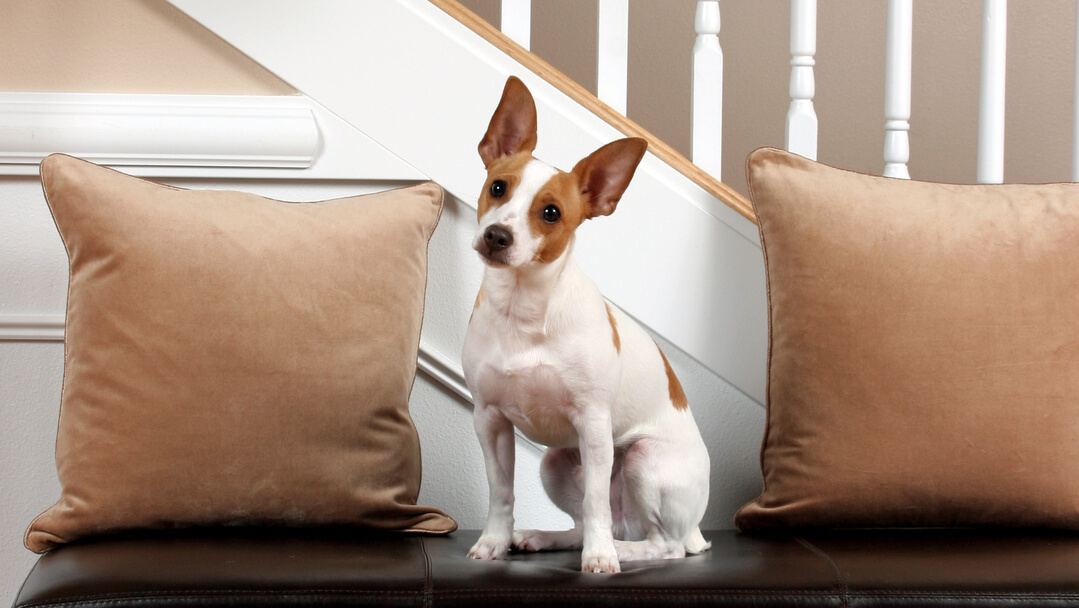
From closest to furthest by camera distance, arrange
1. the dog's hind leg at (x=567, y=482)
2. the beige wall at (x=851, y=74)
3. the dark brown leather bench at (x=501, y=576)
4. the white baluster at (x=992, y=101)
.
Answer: the dark brown leather bench at (x=501, y=576)
the dog's hind leg at (x=567, y=482)
the white baluster at (x=992, y=101)
the beige wall at (x=851, y=74)

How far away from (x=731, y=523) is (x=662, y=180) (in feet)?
1.93

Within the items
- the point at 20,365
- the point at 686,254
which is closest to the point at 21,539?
the point at 20,365

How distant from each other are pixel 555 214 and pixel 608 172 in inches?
3.7

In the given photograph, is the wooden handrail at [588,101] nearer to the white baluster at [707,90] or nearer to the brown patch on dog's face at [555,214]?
the white baluster at [707,90]

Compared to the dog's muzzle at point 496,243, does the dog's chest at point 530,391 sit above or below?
below

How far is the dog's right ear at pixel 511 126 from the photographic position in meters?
1.08

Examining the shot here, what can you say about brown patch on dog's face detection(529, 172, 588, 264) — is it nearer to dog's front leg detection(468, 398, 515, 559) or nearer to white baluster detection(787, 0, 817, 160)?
dog's front leg detection(468, 398, 515, 559)

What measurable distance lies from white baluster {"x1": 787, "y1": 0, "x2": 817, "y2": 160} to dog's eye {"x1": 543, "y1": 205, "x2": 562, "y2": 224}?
62 cm

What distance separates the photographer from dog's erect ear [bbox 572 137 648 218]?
3.42 ft

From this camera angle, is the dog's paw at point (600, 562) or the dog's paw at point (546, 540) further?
the dog's paw at point (546, 540)

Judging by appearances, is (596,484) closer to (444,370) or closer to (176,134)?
(444,370)

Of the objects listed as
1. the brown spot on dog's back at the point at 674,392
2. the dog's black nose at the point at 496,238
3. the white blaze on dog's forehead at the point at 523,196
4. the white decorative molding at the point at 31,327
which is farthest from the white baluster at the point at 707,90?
the white decorative molding at the point at 31,327

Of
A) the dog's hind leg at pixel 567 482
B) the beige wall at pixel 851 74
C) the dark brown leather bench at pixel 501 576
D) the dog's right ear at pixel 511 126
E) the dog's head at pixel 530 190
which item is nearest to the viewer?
the dark brown leather bench at pixel 501 576

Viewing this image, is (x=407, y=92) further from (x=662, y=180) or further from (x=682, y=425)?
(x=682, y=425)
